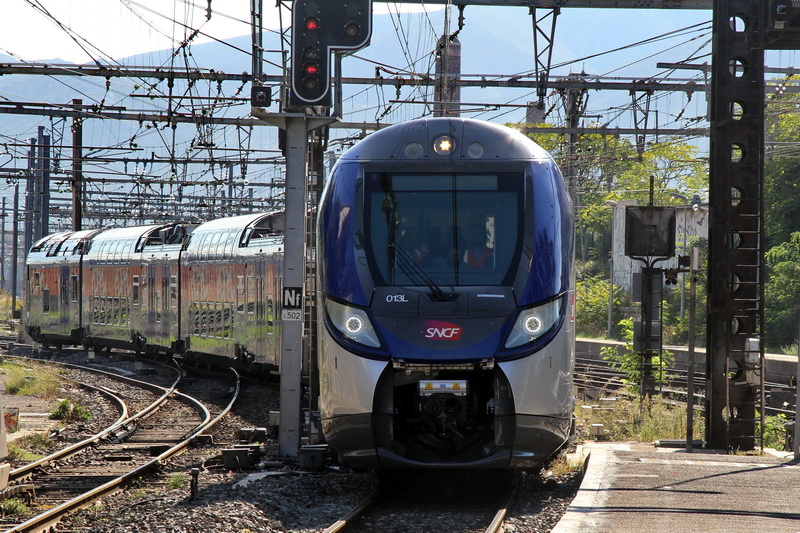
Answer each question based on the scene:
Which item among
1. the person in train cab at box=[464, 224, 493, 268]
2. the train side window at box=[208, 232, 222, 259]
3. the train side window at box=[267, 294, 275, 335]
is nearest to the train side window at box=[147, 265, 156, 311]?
the train side window at box=[208, 232, 222, 259]

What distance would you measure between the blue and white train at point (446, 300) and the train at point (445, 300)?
11mm

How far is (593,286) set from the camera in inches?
1953

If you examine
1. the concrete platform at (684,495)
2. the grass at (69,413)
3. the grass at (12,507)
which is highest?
the concrete platform at (684,495)

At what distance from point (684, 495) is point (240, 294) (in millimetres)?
13115

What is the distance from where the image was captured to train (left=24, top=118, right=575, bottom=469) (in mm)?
8414

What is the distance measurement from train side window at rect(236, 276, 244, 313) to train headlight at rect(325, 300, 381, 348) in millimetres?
11274

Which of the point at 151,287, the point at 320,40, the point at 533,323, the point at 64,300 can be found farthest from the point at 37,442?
the point at 64,300

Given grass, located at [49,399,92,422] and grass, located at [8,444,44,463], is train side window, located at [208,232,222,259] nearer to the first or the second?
grass, located at [49,399,92,422]

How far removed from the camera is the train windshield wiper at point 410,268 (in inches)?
345

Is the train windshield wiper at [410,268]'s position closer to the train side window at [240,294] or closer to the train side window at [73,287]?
the train side window at [240,294]

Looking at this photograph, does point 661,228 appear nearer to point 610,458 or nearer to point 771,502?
point 610,458

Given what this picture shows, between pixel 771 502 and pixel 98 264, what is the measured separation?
84.4ft

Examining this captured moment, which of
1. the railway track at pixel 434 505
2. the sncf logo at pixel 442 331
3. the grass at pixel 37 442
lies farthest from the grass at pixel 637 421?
the grass at pixel 37 442

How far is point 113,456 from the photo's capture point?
13.1 metres
